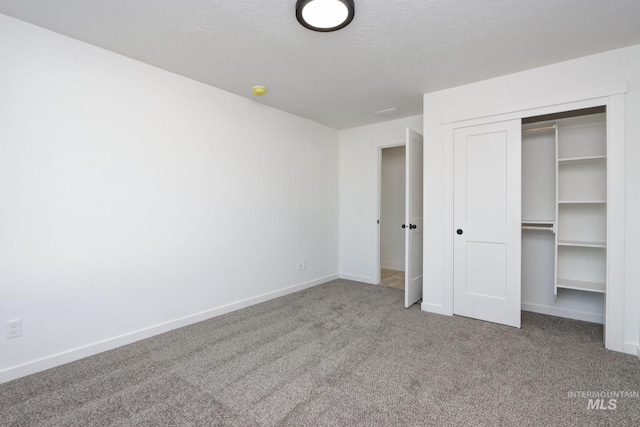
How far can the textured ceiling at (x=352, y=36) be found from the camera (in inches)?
78.8

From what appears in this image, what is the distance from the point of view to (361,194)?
4910 mm

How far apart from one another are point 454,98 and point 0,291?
14.1 feet

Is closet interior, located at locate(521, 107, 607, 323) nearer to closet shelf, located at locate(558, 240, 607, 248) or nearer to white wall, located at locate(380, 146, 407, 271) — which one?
closet shelf, located at locate(558, 240, 607, 248)

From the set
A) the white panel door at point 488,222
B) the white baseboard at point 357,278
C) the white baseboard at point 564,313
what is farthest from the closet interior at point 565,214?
the white baseboard at point 357,278

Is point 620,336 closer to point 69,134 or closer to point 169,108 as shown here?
point 169,108

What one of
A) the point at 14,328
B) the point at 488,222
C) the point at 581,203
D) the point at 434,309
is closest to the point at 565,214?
the point at 581,203

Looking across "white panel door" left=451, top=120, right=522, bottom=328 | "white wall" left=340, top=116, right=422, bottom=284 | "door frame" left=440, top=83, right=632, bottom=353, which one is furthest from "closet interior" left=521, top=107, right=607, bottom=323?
"white wall" left=340, top=116, right=422, bottom=284

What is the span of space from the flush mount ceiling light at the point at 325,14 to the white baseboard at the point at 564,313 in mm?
3582

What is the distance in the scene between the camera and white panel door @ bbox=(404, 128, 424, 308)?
360cm

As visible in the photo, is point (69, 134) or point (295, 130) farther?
point (295, 130)

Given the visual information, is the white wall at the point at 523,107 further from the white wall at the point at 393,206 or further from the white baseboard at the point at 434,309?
the white wall at the point at 393,206

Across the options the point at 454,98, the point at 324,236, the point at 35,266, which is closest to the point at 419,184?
the point at 454,98

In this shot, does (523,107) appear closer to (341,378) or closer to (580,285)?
(580,285)

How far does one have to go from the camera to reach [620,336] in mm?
2486
